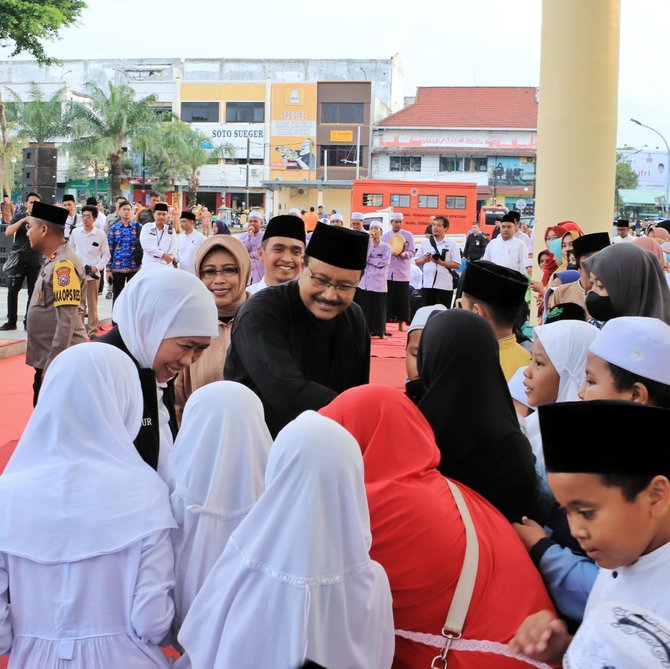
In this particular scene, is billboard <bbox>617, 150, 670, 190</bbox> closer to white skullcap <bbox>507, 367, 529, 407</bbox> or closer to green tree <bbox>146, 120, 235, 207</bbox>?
green tree <bbox>146, 120, 235, 207</bbox>

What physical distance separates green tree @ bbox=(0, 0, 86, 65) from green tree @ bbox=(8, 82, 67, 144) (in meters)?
16.2

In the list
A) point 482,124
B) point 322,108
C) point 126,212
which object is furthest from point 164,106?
point 126,212

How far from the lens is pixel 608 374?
2.54 meters

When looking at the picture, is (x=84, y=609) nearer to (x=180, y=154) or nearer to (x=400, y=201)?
(x=400, y=201)

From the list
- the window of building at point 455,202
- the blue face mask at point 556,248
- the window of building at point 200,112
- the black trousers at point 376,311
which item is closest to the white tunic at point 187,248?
the black trousers at point 376,311

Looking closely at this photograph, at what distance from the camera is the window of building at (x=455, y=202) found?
2232 centimetres

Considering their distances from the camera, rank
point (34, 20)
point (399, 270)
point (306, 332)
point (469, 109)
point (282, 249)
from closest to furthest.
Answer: point (306, 332), point (282, 249), point (399, 270), point (34, 20), point (469, 109)

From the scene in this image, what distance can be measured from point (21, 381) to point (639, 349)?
6.88 m

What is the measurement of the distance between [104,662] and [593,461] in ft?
3.85

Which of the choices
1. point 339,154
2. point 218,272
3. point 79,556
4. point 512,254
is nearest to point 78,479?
point 79,556

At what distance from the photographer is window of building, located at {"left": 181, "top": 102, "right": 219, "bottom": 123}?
4988 cm

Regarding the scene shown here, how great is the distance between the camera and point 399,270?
13102mm

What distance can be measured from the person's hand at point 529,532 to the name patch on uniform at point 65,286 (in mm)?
3582

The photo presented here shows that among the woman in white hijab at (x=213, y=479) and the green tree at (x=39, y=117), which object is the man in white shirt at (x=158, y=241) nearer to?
the woman in white hijab at (x=213, y=479)
